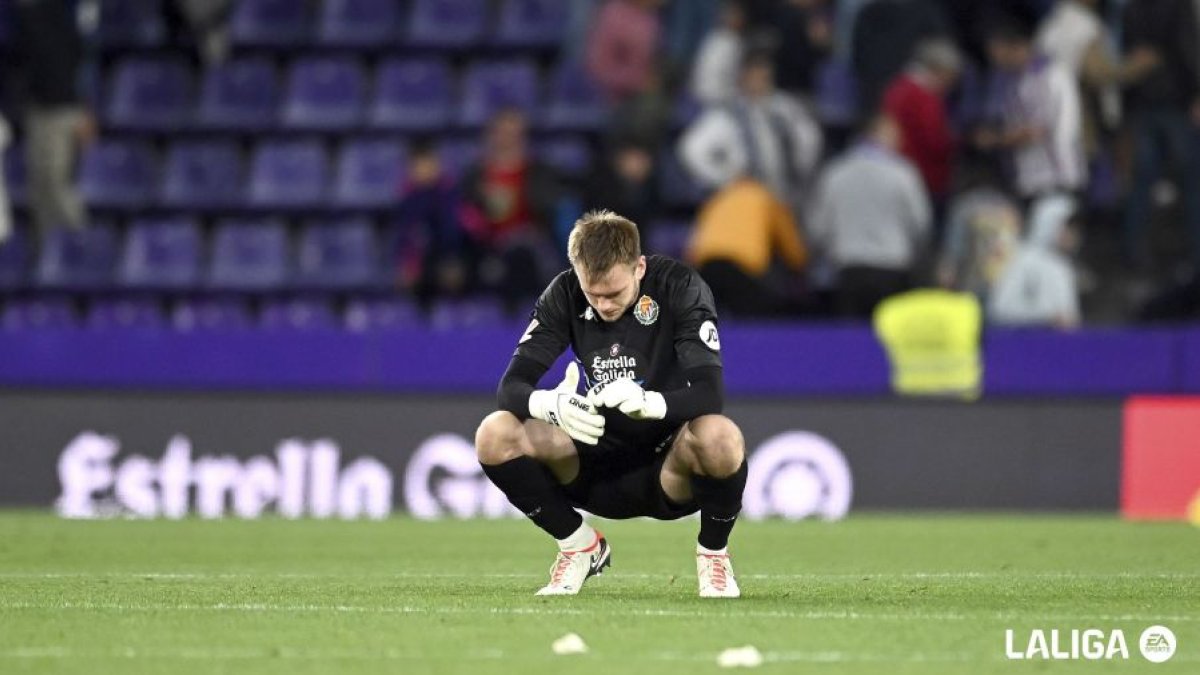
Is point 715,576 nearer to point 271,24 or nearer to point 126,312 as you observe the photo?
point 126,312

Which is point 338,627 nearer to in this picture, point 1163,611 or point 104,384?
point 1163,611

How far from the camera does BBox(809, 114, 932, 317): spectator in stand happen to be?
629 inches

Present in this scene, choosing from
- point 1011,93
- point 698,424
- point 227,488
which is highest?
point 1011,93

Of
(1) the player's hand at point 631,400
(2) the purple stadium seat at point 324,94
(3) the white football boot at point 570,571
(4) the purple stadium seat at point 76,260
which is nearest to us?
(1) the player's hand at point 631,400

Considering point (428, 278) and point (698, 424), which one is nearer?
point (698, 424)

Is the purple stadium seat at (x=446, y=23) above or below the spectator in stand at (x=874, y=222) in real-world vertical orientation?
above

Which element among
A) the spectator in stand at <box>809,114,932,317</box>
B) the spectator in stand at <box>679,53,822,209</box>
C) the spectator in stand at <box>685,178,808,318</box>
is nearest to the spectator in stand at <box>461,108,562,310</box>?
the spectator in stand at <box>679,53,822,209</box>

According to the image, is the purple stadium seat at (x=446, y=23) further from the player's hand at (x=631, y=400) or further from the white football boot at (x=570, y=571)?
the player's hand at (x=631, y=400)

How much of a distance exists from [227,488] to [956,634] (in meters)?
9.06

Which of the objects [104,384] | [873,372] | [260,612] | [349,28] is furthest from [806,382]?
[260,612]

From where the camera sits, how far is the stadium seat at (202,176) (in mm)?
19078

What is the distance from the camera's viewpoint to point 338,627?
23.4ft

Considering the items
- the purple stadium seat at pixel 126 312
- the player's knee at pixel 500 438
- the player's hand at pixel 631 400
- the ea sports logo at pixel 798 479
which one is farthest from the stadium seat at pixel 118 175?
the player's hand at pixel 631 400

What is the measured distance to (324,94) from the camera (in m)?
19.6
